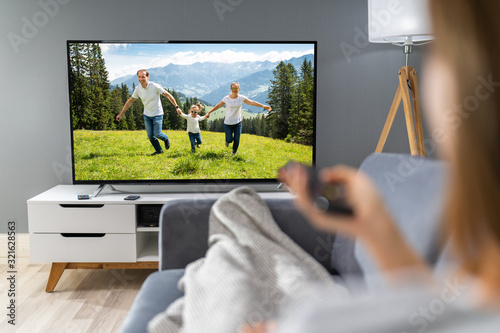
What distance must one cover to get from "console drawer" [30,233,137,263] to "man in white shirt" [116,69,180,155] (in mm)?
673

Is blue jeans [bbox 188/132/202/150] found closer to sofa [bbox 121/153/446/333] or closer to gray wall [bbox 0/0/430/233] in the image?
gray wall [bbox 0/0/430/233]

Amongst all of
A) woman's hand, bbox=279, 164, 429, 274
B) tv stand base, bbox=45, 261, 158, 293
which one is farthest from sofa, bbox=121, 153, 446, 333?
tv stand base, bbox=45, 261, 158, 293

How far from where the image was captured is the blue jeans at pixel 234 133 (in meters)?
3.10

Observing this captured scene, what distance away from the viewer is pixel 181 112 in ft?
10.1

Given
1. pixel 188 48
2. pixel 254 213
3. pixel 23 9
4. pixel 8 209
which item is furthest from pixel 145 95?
pixel 254 213

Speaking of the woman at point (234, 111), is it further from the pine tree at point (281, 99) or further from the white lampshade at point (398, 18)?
the white lampshade at point (398, 18)

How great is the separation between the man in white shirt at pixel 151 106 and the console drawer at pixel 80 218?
1.73ft

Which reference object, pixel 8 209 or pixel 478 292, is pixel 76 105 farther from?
pixel 478 292

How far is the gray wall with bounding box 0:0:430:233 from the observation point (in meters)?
3.13

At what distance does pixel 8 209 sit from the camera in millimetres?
3264

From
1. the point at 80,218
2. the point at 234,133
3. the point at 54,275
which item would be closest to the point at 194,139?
the point at 234,133

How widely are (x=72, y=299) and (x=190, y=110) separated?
146 cm

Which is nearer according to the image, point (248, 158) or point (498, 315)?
point (498, 315)

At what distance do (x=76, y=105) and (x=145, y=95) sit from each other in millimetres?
471
